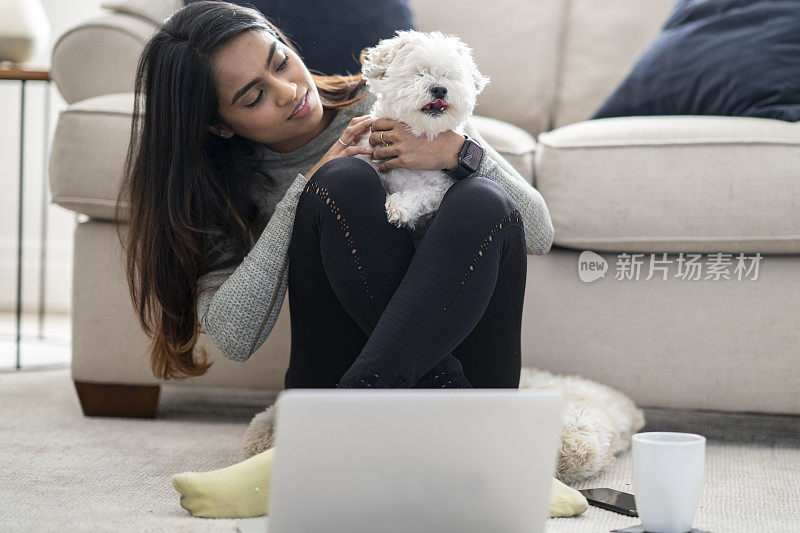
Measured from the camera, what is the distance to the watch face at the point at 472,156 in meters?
1.19

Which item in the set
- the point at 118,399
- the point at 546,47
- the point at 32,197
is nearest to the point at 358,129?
the point at 118,399

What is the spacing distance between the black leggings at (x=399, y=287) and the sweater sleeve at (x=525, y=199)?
0.10 meters

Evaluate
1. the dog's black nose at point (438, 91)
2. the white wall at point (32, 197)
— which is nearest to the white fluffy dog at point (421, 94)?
the dog's black nose at point (438, 91)

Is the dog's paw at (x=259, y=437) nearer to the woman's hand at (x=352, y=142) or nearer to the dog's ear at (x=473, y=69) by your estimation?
the woman's hand at (x=352, y=142)

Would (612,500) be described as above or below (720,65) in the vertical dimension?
below

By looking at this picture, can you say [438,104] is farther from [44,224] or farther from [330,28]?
[44,224]

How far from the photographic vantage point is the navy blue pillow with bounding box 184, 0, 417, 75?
1.85 metres

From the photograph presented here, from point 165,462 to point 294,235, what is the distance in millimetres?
477

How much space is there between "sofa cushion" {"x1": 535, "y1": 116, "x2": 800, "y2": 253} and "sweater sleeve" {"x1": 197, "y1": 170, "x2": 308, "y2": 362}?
22.6 inches

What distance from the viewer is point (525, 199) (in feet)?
4.11

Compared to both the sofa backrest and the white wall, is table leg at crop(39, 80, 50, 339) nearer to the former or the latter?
the white wall

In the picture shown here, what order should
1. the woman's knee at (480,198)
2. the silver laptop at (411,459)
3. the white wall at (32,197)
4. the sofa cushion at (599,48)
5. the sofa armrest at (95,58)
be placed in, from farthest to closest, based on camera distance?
1. the white wall at (32,197)
2. the sofa cushion at (599,48)
3. the sofa armrest at (95,58)
4. the woman's knee at (480,198)
5. the silver laptop at (411,459)

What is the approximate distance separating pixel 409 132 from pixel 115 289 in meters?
0.79

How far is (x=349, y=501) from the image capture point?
0.72 metres
